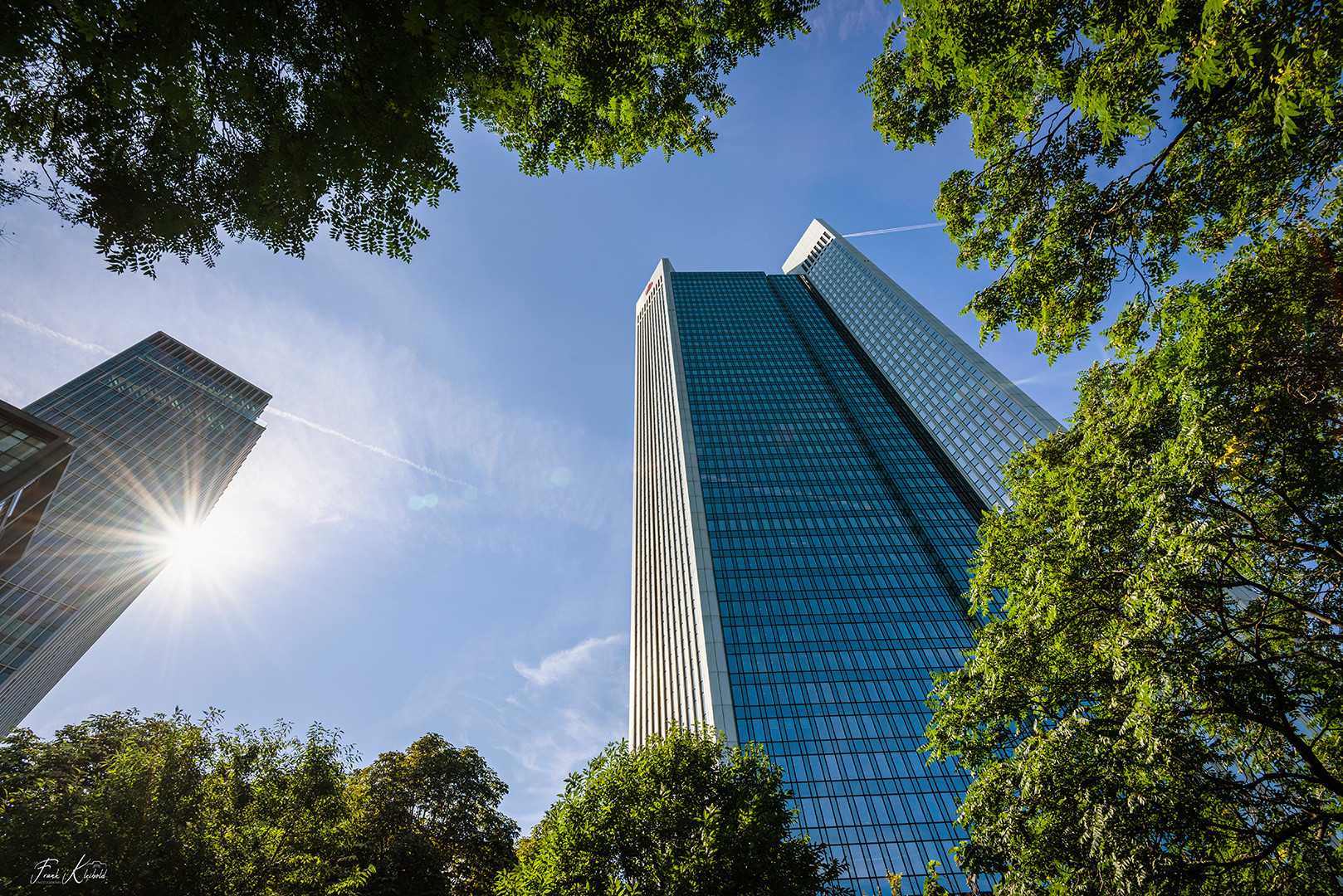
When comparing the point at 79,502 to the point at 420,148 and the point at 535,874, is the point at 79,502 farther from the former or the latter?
the point at 420,148

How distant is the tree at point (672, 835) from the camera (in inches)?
524

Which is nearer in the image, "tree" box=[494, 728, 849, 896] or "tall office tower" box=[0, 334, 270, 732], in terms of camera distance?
"tree" box=[494, 728, 849, 896]

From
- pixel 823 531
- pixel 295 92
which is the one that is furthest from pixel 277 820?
pixel 823 531

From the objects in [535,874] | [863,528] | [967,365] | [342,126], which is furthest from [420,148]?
[967,365]

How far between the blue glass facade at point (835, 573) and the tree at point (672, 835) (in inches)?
1484

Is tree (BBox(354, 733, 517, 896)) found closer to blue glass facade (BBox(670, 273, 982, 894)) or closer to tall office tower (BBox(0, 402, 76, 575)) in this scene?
tall office tower (BBox(0, 402, 76, 575))

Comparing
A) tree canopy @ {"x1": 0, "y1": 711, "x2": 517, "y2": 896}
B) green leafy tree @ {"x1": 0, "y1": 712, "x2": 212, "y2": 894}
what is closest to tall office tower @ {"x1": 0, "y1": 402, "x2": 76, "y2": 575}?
tree canopy @ {"x1": 0, "y1": 711, "x2": 517, "y2": 896}

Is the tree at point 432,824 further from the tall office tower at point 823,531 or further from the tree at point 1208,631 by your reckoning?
the tree at point 1208,631

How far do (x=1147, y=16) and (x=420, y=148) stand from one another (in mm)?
8536

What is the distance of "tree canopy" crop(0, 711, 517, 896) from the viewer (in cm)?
1250

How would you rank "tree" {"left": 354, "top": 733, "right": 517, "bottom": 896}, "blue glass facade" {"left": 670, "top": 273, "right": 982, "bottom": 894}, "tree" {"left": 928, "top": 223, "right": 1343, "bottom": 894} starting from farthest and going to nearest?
"blue glass facade" {"left": 670, "top": 273, "right": 982, "bottom": 894} < "tree" {"left": 354, "top": 733, "right": 517, "bottom": 896} < "tree" {"left": 928, "top": 223, "right": 1343, "bottom": 894}

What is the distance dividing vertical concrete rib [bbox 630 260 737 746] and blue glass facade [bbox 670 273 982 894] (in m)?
2.27

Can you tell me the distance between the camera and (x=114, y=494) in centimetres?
6588

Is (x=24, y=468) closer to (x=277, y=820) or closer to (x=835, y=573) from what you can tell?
(x=277, y=820)
